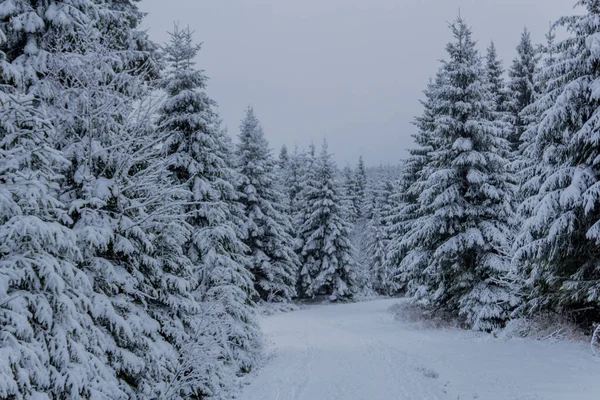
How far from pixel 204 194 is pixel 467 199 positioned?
11.8m

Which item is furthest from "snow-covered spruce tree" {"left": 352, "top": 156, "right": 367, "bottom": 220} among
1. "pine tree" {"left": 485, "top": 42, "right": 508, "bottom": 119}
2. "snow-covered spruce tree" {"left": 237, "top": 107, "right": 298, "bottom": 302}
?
"pine tree" {"left": 485, "top": 42, "right": 508, "bottom": 119}

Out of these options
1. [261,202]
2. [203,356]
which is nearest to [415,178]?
[261,202]

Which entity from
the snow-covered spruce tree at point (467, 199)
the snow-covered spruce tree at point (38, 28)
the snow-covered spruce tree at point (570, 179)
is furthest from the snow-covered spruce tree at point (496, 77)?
the snow-covered spruce tree at point (38, 28)

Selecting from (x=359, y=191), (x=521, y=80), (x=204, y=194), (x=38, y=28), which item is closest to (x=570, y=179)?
(x=204, y=194)

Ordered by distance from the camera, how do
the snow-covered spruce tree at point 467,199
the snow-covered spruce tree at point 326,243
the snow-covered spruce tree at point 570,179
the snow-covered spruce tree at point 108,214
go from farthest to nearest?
the snow-covered spruce tree at point 326,243 < the snow-covered spruce tree at point 467,199 < the snow-covered spruce tree at point 570,179 < the snow-covered spruce tree at point 108,214

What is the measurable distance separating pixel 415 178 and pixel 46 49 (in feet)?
70.6

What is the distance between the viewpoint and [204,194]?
38.6ft

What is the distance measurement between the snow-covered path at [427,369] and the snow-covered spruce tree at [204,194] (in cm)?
136

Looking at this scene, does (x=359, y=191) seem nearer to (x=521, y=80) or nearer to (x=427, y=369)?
(x=521, y=80)

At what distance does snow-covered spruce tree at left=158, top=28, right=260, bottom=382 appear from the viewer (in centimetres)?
1147

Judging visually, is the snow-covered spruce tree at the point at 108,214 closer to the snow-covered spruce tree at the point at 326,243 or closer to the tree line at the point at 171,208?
the tree line at the point at 171,208

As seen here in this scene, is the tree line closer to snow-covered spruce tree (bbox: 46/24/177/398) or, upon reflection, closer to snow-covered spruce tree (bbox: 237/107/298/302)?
snow-covered spruce tree (bbox: 46/24/177/398)

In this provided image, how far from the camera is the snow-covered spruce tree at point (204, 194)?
11469mm

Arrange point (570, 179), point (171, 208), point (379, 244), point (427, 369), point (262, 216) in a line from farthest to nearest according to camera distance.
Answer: point (379, 244), point (262, 216), point (570, 179), point (427, 369), point (171, 208)
